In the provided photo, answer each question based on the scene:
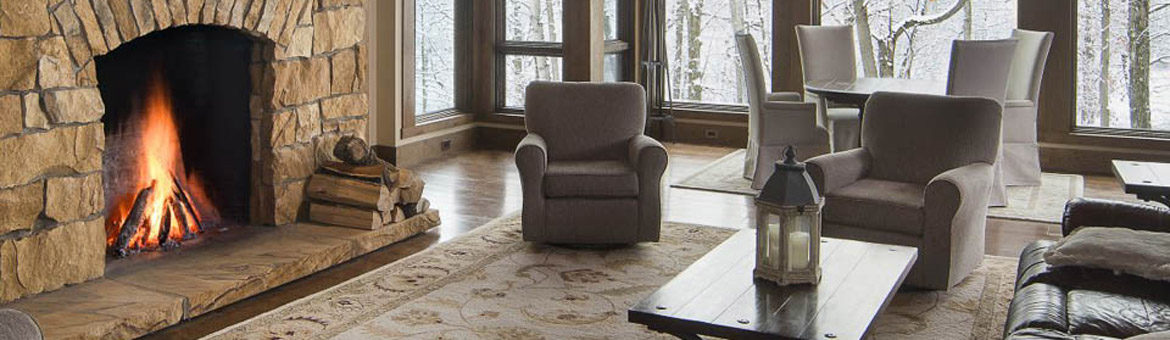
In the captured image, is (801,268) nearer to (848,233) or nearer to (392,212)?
(848,233)

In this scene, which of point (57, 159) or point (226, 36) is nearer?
point (57, 159)

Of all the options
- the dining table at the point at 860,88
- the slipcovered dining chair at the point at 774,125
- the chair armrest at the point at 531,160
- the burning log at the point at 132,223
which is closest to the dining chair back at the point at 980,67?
the dining table at the point at 860,88

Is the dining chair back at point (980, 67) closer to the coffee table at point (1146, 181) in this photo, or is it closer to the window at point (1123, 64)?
the window at point (1123, 64)

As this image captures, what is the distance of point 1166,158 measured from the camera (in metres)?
8.40

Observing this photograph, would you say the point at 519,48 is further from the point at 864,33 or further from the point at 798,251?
the point at 798,251

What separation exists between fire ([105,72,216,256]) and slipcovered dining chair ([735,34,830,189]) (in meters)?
3.41

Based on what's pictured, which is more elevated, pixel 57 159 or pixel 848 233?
pixel 57 159

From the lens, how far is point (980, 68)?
743cm

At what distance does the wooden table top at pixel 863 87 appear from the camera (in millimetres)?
7551

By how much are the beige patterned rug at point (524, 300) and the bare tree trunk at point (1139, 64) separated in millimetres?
3228

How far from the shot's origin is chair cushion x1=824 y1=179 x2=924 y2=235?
539cm

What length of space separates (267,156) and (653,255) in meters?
1.86

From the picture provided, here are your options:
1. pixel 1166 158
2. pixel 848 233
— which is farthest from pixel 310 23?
pixel 1166 158

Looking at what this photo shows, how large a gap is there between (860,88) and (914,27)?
1.66 metres
